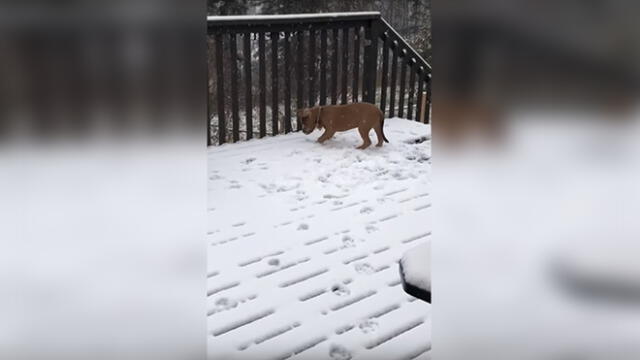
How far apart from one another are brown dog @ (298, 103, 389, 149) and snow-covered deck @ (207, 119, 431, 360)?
108mm

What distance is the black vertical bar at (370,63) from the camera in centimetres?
495

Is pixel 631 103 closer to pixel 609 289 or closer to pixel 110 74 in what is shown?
pixel 609 289

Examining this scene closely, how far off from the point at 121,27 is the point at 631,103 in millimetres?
613

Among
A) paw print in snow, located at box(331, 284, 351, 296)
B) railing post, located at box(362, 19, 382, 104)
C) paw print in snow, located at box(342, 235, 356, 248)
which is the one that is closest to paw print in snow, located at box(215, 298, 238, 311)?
paw print in snow, located at box(331, 284, 351, 296)

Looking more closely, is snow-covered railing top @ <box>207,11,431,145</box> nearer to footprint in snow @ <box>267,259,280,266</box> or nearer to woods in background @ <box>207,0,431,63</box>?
woods in background @ <box>207,0,431,63</box>

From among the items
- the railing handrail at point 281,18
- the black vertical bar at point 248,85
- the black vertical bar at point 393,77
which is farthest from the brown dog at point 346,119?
the black vertical bar at point 393,77

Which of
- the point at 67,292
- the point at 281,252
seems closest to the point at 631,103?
the point at 67,292

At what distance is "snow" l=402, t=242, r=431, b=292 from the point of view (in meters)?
1.27

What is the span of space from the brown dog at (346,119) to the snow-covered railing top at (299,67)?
334mm

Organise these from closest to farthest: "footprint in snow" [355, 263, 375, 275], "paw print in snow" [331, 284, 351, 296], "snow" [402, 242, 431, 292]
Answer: "snow" [402, 242, 431, 292] < "paw print in snow" [331, 284, 351, 296] < "footprint in snow" [355, 263, 375, 275]

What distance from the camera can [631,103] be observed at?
2.49 feet

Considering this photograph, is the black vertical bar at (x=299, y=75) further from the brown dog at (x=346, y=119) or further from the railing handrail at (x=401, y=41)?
the railing handrail at (x=401, y=41)

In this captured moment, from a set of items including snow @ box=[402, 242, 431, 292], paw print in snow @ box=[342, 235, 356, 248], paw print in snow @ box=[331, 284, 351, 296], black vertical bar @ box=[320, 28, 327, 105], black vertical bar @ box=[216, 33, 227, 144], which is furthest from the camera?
black vertical bar @ box=[320, 28, 327, 105]

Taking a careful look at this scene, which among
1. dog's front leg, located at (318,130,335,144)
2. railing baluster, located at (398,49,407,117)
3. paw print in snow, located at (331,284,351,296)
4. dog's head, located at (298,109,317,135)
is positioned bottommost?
paw print in snow, located at (331,284,351,296)
